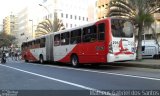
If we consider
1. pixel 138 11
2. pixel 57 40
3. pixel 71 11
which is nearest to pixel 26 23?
pixel 71 11

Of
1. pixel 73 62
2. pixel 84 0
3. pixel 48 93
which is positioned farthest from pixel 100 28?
pixel 84 0

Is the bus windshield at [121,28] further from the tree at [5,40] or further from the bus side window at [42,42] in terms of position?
the tree at [5,40]

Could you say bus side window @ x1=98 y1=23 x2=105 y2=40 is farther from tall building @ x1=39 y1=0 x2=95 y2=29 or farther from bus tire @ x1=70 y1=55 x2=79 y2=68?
tall building @ x1=39 y1=0 x2=95 y2=29

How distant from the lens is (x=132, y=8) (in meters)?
30.8

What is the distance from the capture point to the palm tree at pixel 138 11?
2956 centimetres

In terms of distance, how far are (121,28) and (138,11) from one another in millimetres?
8310

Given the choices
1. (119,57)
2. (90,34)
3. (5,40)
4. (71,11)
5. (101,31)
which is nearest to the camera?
(119,57)

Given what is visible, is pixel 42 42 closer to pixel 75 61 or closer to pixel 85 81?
pixel 75 61

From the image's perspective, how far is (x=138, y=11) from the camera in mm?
30328

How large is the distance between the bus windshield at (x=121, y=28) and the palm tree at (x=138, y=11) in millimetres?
6630

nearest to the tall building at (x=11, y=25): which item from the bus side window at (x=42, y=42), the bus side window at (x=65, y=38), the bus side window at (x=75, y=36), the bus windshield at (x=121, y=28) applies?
the bus side window at (x=42, y=42)

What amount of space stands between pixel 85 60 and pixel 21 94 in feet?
43.4

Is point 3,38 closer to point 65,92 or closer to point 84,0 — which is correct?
point 84,0

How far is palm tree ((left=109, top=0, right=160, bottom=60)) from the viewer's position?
97.0 ft
